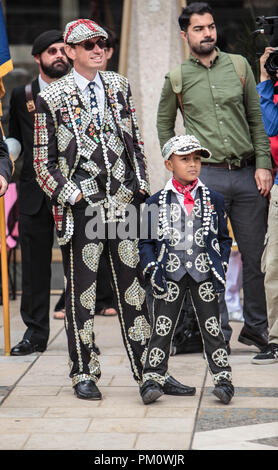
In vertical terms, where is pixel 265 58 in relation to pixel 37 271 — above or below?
above

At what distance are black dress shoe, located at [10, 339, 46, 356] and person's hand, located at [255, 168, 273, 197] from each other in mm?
1878

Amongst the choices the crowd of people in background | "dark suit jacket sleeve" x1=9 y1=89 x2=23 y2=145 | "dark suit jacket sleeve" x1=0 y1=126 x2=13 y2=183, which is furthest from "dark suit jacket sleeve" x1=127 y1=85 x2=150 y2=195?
"dark suit jacket sleeve" x1=9 y1=89 x2=23 y2=145

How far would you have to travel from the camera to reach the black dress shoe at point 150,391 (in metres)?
5.39

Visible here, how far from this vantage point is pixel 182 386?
18.5 ft

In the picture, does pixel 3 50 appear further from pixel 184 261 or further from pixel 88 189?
pixel 184 261

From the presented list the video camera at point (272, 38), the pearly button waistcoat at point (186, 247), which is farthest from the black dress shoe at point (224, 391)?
the video camera at point (272, 38)

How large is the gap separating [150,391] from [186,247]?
0.82 metres

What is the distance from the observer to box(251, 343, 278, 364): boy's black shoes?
20.9 ft

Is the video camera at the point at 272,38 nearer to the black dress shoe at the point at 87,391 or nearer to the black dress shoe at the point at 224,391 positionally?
the black dress shoe at the point at 224,391

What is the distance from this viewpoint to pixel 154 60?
850 centimetres

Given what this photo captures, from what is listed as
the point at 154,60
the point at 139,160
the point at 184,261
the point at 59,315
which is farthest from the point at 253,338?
the point at 154,60

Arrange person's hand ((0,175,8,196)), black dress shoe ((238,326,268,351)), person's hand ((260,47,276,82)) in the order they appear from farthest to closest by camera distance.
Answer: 1. black dress shoe ((238,326,268,351))
2. person's hand ((260,47,276,82))
3. person's hand ((0,175,8,196))

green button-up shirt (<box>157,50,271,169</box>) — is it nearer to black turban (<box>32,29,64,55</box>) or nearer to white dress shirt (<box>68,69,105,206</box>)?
black turban (<box>32,29,64,55</box>)
